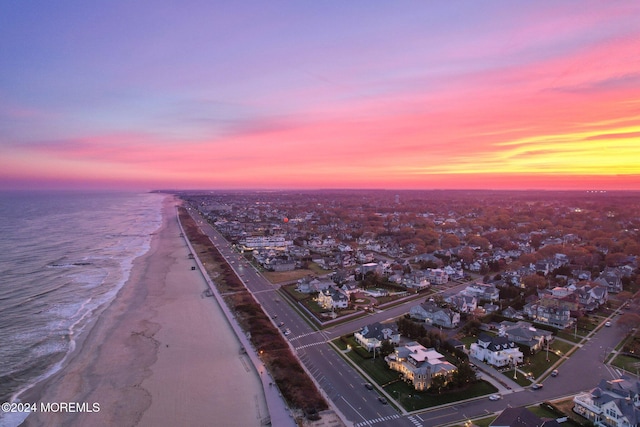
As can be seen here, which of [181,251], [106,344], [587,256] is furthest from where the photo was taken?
[181,251]

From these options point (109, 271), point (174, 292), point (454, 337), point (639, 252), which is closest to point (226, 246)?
point (109, 271)

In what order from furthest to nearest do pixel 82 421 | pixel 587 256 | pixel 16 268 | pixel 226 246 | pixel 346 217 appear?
pixel 346 217, pixel 226 246, pixel 587 256, pixel 16 268, pixel 82 421

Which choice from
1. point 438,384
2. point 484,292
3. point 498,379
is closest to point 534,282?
point 484,292

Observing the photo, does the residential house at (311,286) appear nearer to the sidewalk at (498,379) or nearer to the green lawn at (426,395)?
the sidewalk at (498,379)

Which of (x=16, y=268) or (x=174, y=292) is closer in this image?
(x=174, y=292)

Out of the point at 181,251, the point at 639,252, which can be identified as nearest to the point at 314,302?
the point at 181,251

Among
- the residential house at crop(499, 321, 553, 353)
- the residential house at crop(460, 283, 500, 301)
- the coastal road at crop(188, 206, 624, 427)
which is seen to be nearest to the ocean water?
the coastal road at crop(188, 206, 624, 427)

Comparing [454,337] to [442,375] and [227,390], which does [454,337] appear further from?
[227,390]

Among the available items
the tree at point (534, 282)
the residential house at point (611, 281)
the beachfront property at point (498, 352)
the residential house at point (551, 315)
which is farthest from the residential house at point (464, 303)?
the residential house at point (611, 281)
